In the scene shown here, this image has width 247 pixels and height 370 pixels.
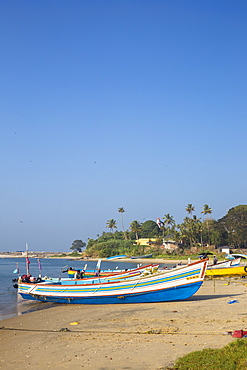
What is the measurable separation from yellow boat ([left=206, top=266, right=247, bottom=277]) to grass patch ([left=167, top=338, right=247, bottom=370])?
28611 millimetres

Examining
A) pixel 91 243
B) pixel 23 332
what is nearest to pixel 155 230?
pixel 91 243

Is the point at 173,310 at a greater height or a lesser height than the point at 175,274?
lesser

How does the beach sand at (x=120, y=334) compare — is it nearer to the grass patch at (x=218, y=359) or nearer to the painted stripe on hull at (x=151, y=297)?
the painted stripe on hull at (x=151, y=297)

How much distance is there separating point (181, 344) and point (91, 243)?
139 meters

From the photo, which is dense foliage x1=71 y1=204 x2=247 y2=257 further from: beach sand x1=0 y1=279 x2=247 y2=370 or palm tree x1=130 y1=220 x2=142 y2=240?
beach sand x1=0 y1=279 x2=247 y2=370

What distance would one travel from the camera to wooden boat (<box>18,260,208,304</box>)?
2388cm

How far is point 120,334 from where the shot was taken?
16.0 meters

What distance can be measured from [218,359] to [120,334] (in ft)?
21.6

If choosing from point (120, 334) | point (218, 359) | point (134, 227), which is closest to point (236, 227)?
point (134, 227)

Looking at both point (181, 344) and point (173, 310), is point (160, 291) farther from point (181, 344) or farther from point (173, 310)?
point (181, 344)

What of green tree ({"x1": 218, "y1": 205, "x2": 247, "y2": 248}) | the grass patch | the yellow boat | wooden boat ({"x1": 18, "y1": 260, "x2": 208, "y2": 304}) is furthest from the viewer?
green tree ({"x1": 218, "y1": 205, "x2": 247, "y2": 248})

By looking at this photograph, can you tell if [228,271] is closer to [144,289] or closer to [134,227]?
[144,289]

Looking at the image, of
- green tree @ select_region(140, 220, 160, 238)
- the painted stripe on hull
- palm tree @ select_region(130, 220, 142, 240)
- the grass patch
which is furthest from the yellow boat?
green tree @ select_region(140, 220, 160, 238)

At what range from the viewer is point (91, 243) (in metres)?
150
